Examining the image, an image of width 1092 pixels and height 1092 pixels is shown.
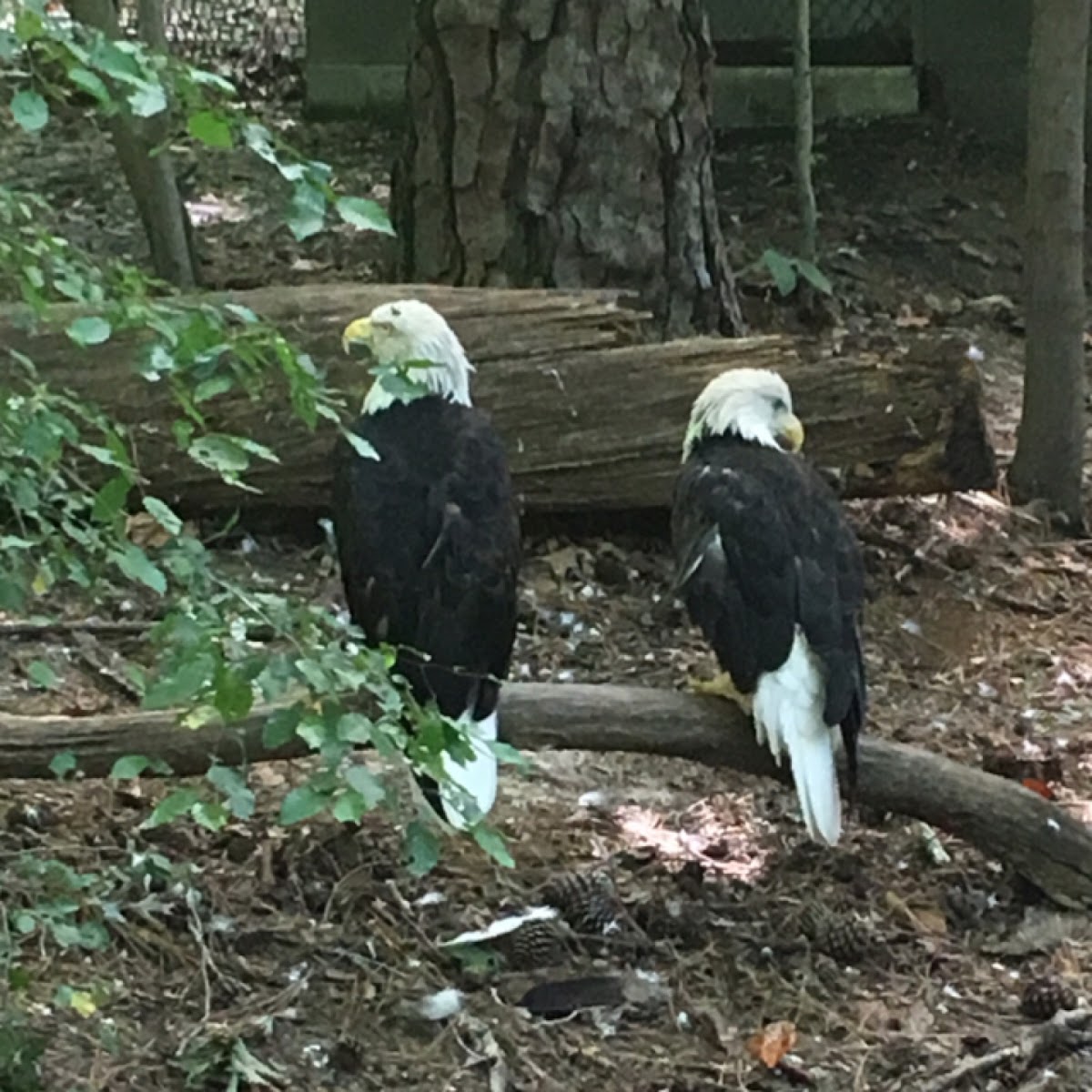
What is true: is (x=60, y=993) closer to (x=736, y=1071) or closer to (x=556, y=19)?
(x=736, y=1071)

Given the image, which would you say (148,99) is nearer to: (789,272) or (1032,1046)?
(1032,1046)

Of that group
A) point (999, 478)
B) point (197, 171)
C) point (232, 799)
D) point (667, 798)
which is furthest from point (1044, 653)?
point (197, 171)

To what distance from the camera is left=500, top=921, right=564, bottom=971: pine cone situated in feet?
11.5

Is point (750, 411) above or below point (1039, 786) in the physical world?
above

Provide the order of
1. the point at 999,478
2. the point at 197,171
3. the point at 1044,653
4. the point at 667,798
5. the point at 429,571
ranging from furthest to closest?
the point at 197,171 → the point at 999,478 → the point at 1044,653 → the point at 667,798 → the point at 429,571

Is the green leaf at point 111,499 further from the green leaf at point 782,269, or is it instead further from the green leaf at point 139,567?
the green leaf at point 782,269

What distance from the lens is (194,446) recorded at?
79.5 inches

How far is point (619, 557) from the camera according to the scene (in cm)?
514

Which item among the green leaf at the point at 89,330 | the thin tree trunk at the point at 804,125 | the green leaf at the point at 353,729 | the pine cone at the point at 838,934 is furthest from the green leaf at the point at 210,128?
the thin tree trunk at the point at 804,125

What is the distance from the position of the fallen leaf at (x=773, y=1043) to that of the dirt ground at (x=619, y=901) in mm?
11

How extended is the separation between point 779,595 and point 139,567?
195cm

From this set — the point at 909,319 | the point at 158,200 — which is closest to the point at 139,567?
the point at 158,200

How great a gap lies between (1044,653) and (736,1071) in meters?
2.08

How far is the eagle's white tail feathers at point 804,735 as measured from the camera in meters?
3.59
